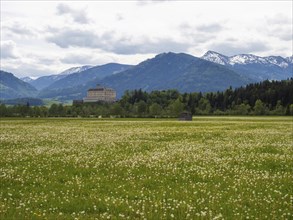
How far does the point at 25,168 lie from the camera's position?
18.0 metres

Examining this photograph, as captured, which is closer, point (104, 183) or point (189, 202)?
point (189, 202)

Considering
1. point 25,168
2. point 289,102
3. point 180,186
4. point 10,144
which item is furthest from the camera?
point 289,102

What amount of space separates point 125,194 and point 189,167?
618cm

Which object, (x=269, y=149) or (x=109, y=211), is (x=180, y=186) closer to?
(x=109, y=211)

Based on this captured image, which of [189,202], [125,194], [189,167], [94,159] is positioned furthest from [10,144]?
[189,202]

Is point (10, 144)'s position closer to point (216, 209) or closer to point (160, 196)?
point (160, 196)

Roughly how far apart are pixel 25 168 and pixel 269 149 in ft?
55.4

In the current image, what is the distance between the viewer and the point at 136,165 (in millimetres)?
19172

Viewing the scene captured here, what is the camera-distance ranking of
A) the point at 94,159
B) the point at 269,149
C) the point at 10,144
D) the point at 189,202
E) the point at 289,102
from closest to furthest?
the point at 189,202
the point at 94,159
the point at 269,149
the point at 10,144
the point at 289,102

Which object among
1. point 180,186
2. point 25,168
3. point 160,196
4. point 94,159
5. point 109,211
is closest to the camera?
point 109,211

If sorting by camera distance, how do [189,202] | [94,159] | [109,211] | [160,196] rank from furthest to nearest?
[94,159] → [160,196] → [189,202] → [109,211]

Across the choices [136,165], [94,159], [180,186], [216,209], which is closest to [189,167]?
[136,165]

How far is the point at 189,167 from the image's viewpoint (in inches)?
738

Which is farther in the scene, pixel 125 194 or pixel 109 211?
pixel 125 194
